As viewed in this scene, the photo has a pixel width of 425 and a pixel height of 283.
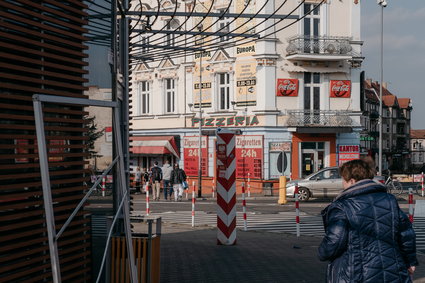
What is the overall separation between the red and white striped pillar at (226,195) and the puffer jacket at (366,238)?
26.3ft

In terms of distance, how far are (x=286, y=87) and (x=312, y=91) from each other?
1716 mm

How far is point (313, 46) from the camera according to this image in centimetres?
3559

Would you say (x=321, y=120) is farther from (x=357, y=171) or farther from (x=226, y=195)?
(x=357, y=171)

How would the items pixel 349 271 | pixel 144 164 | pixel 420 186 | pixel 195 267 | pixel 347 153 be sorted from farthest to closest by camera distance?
pixel 144 164, pixel 347 153, pixel 420 186, pixel 195 267, pixel 349 271

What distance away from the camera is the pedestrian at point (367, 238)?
16.0 feet

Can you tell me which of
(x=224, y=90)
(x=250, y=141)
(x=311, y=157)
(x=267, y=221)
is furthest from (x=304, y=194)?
(x=224, y=90)

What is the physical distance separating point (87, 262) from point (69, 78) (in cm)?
184

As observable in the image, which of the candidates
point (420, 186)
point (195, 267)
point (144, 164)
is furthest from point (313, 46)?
point (195, 267)

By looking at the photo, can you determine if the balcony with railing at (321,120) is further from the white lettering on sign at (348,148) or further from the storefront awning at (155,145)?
the storefront awning at (155,145)

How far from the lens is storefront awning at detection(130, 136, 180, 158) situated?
129ft

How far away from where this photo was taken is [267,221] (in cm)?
1984

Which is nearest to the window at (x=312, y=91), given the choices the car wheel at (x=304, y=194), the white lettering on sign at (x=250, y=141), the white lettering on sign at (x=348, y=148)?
the white lettering on sign at (x=348, y=148)

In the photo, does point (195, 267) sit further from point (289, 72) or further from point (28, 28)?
point (289, 72)

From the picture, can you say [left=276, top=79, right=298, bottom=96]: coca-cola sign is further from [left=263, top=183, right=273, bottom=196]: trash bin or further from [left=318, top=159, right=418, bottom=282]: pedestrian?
[left=318, top=159, right=418, bottom=282]: pedestrian
